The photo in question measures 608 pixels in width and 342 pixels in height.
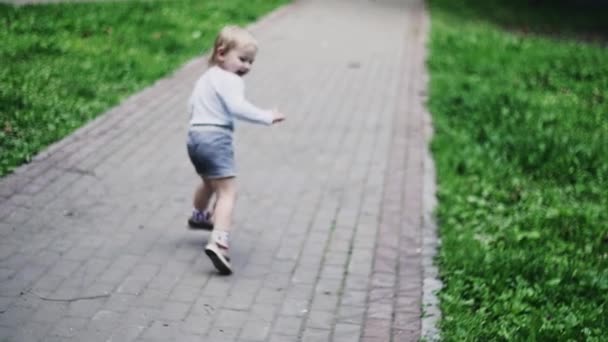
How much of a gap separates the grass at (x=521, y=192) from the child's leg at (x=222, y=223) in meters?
1.47

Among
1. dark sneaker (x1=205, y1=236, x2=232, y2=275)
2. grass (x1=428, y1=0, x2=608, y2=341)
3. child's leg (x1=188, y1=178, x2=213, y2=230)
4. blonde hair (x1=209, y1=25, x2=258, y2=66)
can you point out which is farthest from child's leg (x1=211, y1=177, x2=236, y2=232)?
grass (x1=428, y1=0, x2=608, y2=341)

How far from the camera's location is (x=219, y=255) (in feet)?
14.8

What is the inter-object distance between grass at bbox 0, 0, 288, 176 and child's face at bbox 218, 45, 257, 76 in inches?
101

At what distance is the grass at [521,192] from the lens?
14.6 feet

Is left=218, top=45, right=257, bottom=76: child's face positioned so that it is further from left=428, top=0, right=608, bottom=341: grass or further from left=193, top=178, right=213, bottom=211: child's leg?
left=428, top=0, right=608, bottom=341: grass

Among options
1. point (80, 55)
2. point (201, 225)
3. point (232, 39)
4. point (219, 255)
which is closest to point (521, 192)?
point (201, 225)

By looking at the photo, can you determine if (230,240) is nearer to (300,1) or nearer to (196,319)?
(196,319)

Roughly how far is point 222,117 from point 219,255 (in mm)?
900

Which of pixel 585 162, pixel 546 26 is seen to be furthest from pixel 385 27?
pixel 585 162

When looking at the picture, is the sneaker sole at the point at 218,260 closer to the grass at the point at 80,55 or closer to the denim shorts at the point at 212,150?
the denim shorts at the point at 212,150

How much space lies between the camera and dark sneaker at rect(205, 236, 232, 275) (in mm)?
4504

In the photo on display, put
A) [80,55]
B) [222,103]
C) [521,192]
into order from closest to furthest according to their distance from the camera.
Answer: [222,103], [521,192], [80,55]

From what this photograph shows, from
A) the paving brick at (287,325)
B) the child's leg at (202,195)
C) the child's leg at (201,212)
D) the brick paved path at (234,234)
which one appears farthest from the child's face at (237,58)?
the paving brick at (287,325)

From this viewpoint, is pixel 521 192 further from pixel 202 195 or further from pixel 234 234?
pixel 202 195
